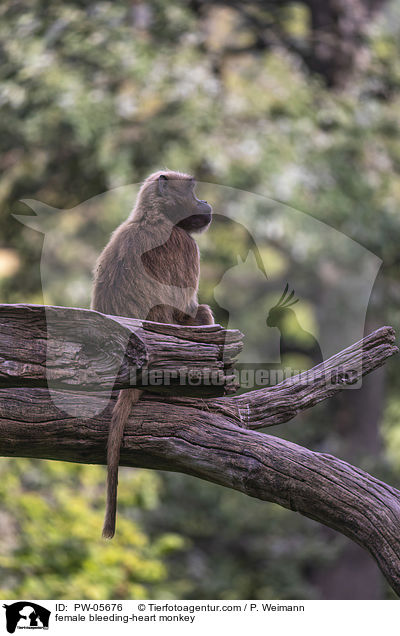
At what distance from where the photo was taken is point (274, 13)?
11930 millimetres

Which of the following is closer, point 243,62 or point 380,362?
point 380,362

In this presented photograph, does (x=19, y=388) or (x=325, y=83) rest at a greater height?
(x=325, y=83)

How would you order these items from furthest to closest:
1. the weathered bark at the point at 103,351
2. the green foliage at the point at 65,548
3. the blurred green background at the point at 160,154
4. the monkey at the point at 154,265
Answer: the blurred green background at the point at 160,154
the green foliage at the point at 65,548
the monkey at the point at 154,265
the weathered bark at the point at 103,351

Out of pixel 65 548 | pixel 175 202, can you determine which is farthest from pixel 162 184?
pixel 65 548

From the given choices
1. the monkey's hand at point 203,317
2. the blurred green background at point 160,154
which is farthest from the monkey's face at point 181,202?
the blurred green background at point 160,154

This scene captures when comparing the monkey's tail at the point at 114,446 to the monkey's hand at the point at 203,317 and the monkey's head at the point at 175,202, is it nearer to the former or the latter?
the monkey's hand at the point at 203,317

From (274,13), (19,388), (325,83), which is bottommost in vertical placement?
(19,388)

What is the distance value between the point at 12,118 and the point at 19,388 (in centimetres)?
614

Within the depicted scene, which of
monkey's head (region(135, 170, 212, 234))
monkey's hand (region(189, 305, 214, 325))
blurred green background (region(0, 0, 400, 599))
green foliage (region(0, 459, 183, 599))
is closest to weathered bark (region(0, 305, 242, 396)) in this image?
monkey's hand (region(189, 305, 214, 325))

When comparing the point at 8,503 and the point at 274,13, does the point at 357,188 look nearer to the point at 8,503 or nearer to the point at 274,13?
the point at 274,13

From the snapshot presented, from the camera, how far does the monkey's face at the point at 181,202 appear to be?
11.7ft

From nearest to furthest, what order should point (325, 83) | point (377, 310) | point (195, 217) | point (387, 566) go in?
point (387, 566), point (195, 217), point (377, 310), point (325, 83)

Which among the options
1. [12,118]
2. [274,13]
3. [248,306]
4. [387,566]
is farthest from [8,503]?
[274,13]

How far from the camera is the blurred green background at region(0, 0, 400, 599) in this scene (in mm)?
7789
